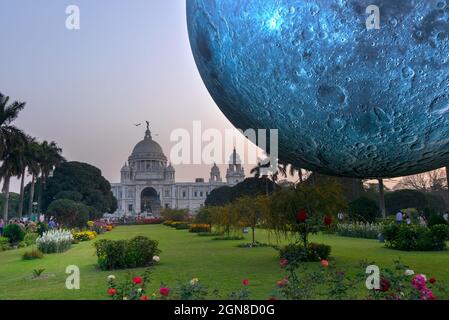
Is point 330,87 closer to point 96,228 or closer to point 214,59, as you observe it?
point 214,59

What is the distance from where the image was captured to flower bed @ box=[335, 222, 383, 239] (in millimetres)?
27328

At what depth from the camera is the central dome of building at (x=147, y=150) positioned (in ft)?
412

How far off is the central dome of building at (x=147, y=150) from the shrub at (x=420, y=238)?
4282 inches

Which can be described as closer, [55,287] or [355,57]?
[355,57]

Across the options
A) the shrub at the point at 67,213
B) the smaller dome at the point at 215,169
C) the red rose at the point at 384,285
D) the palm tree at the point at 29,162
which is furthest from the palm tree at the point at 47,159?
the smaller dome at the point at 215,169

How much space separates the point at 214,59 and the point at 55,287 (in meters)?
10.0

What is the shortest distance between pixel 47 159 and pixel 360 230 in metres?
42.6

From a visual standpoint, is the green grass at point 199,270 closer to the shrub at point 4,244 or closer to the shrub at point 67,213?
the shrub at point 4,244

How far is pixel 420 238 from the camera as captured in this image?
62.3ft

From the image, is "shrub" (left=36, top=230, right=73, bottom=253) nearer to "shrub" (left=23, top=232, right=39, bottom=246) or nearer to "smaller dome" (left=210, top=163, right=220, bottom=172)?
"shrub" (left=23, top=232, right=39, bottom=246)

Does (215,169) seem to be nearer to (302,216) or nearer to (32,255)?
(32,255)
